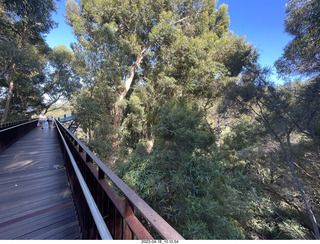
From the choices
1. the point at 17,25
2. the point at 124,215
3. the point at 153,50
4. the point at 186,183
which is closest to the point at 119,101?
the point at 153,50

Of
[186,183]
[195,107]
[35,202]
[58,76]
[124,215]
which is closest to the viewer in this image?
[124,215]

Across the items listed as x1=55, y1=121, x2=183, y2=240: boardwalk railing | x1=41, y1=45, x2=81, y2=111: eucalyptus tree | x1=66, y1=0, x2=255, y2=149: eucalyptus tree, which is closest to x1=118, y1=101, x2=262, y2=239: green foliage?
x1=55, y1=121, x2=183, y2=240: boardwalk railing

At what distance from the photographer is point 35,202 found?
1.86 m

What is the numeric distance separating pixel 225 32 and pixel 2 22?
1542 cm

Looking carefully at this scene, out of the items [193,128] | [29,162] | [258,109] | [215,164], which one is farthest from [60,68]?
[258,109]

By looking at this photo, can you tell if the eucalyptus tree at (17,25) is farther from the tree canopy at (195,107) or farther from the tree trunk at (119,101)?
the tree trunk at (119,101)

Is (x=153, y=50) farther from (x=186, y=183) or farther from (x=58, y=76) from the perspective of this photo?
(x=58, y=76)

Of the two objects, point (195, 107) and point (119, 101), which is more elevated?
point (119, 101)

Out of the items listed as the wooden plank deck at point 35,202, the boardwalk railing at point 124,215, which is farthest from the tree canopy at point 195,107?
the boardwalk railing at point 124,215

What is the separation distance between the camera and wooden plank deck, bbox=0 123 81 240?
4.68 feet

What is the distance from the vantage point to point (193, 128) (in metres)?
5.55

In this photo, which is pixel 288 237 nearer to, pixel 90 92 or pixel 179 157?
pixel 179 157

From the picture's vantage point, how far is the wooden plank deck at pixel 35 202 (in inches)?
56.2

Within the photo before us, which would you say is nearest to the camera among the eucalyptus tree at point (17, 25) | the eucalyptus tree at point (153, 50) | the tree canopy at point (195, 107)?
the tree canopy at point (195, 107)
